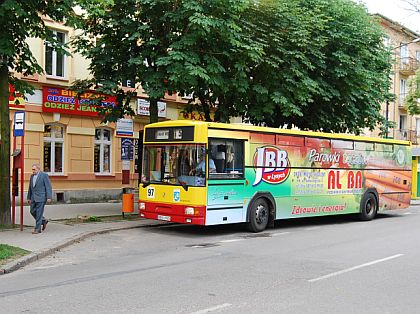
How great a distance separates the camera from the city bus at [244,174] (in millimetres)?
13250

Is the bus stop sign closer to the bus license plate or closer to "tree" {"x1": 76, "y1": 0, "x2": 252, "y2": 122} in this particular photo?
"tree" {"x1": 76, "y1": 0, "x2": 252, "y2": 122}

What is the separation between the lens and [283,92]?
17875 mm

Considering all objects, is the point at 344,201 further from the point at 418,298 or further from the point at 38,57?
the point at 38,57

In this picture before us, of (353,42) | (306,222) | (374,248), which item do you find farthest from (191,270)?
(353,42)

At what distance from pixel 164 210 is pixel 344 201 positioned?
6726 mm

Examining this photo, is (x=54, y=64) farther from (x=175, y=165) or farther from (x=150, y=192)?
(x=175, y=165)

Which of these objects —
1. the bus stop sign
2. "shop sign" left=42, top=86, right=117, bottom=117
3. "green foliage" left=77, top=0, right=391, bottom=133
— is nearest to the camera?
the bus stop sign

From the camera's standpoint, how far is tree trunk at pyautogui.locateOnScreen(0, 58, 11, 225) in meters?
13.5

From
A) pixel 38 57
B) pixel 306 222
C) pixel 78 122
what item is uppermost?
pixel 38 57

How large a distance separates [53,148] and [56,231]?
924cm

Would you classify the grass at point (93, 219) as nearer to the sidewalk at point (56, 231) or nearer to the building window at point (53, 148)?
the sidewalk at point (56, 231)

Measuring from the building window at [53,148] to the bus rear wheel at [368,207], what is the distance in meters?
12.4

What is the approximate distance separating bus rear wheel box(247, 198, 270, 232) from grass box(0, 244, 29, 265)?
620 centimetres

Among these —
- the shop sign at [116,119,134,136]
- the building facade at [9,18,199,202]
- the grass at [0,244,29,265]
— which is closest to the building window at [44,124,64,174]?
the building facade at [9,18,199,202]
